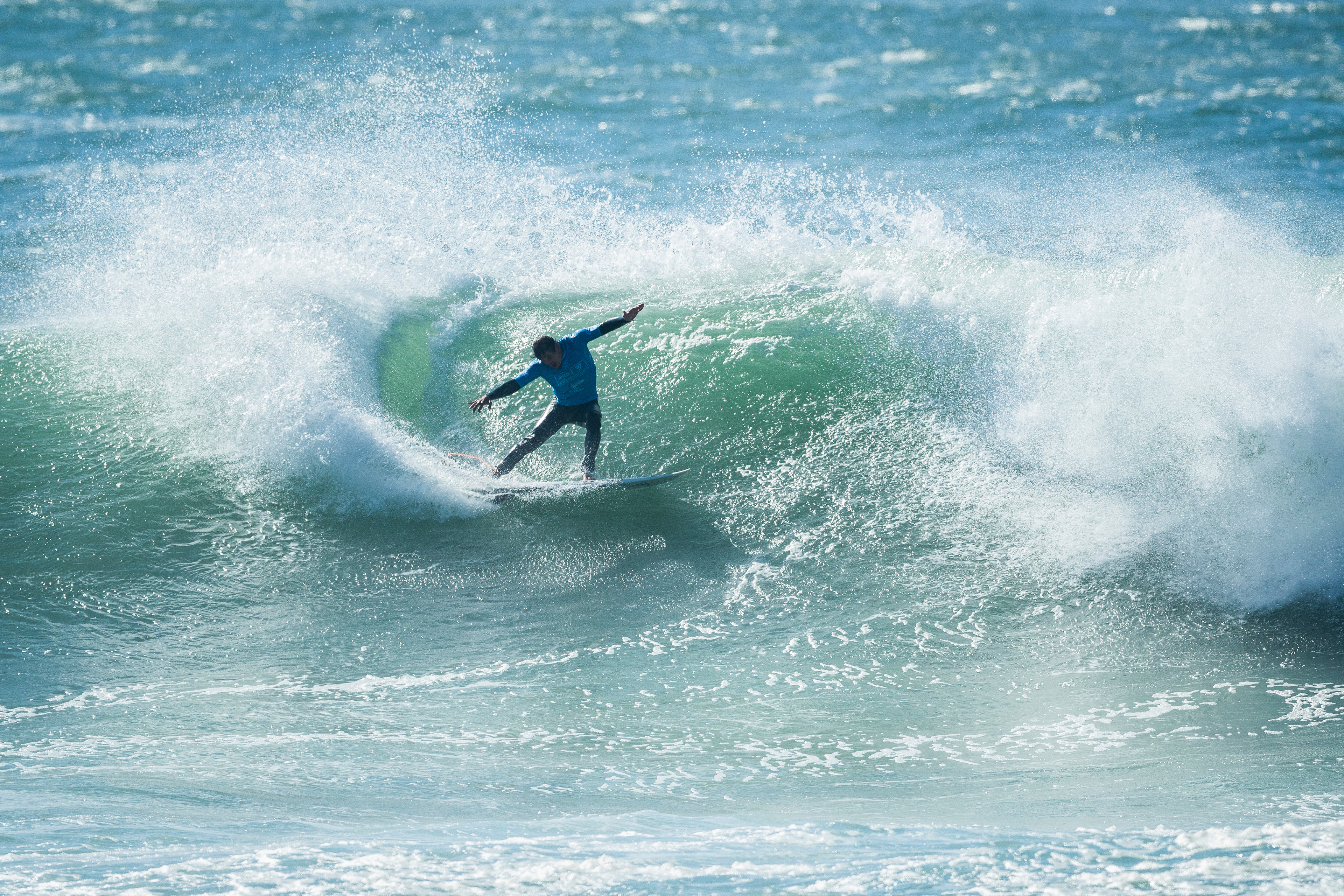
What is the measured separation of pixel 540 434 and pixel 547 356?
0.79 metres

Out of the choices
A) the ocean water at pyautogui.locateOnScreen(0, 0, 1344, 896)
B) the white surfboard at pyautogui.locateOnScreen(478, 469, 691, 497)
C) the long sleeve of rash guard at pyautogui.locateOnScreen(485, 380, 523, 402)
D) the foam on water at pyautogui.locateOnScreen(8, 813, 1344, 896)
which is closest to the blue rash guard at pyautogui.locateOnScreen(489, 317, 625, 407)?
the long sleeve of rash guard at pyautogui.locateOnScreen(485, 380, 523, 402)

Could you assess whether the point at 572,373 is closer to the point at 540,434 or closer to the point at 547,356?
the point at 547,356

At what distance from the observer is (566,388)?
26.5 ft

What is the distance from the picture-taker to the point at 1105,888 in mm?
3941

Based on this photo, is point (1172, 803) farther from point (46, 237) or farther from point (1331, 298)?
point (46, 237)

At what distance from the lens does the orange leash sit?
8.87m

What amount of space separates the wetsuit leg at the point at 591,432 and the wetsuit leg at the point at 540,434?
Answer: 0.38 feet

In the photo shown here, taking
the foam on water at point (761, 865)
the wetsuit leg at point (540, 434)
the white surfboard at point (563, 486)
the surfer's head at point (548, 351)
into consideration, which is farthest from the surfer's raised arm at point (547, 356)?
the foam on water at point (761, 865)

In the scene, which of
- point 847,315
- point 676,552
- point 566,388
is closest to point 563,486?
point 566,388

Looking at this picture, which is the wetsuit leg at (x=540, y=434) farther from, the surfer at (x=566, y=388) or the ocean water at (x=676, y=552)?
the ocean water at (x=676, y=552)

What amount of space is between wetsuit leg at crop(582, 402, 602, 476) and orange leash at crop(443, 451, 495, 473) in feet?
2.95

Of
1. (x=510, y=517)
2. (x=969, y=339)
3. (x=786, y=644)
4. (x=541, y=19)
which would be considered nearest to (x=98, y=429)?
(x=510, y=517)

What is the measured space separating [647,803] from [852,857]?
3.91 feet

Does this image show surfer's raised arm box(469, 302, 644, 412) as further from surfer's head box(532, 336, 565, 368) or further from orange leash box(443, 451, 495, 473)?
orange leash box(443, 451, 495, 473)
